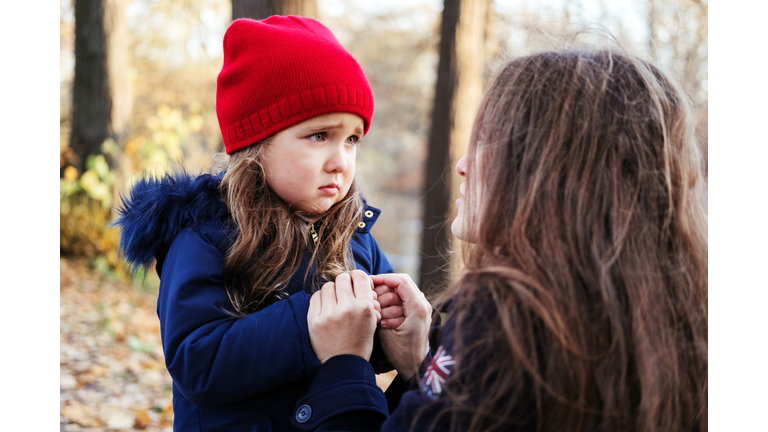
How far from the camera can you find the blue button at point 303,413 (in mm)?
1422

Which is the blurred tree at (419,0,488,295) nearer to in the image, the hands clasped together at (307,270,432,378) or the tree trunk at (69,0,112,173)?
the hands clasped together at (307,270,432,378)

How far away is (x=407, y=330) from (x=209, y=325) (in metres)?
0.62

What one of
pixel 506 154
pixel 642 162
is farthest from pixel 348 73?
pixel 642 162

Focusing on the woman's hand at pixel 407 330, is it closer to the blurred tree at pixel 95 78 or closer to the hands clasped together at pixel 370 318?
the hands clasped together at pixel 370 318

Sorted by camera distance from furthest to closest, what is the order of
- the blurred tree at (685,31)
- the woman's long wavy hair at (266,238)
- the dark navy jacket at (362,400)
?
the blurred tree at (685,31), the woman's long wavy hair at (266,238), the dark navy jacket at (362,400)

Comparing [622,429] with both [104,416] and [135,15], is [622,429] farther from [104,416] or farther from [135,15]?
[135,15]

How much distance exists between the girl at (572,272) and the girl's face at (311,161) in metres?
Result: 0.50

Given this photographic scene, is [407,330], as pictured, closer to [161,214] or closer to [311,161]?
[311,161]

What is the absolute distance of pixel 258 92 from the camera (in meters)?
1.79

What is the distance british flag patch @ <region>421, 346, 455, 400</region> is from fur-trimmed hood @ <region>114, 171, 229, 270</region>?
33.9 inches

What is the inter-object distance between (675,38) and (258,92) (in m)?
6.17

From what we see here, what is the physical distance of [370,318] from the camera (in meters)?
1.56

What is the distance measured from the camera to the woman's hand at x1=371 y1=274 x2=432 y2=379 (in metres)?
1.72

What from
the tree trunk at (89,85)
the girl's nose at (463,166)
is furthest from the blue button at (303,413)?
the tree trunk at (89,85)
